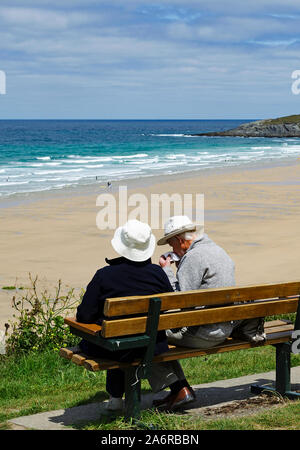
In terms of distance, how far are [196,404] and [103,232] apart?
11.7m

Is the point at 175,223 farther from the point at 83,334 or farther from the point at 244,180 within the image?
the point at 244,180

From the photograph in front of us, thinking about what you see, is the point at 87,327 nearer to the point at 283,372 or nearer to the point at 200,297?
the point at 200,297

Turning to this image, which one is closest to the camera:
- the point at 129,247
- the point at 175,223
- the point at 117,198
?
the point at 129,247

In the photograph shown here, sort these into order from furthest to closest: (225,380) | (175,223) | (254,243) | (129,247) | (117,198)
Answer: (117,198) → (254,243) → (225,380) → (175,223) → (129,247)

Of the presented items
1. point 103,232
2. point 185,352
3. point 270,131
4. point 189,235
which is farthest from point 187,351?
point 270,131

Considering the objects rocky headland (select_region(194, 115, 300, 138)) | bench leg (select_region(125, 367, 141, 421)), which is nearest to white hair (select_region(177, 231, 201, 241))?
bench leg (select_region(125, 367, 141, 421))

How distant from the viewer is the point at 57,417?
4.50 m

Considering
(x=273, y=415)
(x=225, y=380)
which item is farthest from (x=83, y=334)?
(x=225, y=380)

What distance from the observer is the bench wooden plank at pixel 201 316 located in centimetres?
399

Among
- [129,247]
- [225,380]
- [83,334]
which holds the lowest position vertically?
[225,380]

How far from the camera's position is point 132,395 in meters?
4.20

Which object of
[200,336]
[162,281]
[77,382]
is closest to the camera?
[162,281]
